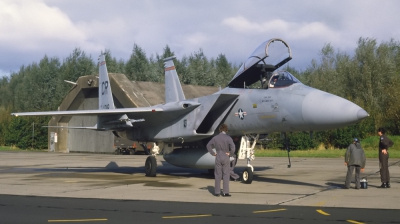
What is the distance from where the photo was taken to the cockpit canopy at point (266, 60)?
13625 mm

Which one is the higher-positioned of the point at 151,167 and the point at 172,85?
the point at 172,85

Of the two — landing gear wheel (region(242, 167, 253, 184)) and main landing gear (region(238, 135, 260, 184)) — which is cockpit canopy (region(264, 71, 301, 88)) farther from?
landing gear wheel (region(242, 167, 253, 184))

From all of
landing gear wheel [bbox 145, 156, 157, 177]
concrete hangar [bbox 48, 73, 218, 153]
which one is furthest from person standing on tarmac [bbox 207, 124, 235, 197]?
concrete hangar [bbox 48, 73, 218, 153]

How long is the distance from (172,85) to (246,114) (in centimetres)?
604

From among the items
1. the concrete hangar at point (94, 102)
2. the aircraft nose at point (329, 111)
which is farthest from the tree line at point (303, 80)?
the aircraft nose at point (329, 111)

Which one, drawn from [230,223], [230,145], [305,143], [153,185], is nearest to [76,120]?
[305,143]

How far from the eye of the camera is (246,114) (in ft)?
45.6

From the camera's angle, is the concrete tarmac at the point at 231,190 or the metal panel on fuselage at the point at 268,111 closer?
the concrete tarmac at the point at 231,190

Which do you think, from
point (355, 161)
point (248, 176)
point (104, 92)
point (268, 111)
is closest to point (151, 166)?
point (248, 176)

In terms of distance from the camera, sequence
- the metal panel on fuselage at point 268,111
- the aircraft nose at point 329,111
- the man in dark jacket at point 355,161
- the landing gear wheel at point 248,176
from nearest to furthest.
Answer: the aircraft nose at point 329,111 → the man in dark jacket at point 355,161 → the metal panel on fuselage at point 268,111 → the landing gear wheel at point 248,176

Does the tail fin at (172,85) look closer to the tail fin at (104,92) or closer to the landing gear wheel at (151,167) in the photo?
the tail fin at (104,92)

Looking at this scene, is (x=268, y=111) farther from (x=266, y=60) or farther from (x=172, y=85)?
(x=172, y=85)

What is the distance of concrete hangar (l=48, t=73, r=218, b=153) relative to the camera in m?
35.8

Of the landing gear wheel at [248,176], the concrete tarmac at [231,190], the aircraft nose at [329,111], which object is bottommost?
the concrete tarmac at [231,190]
